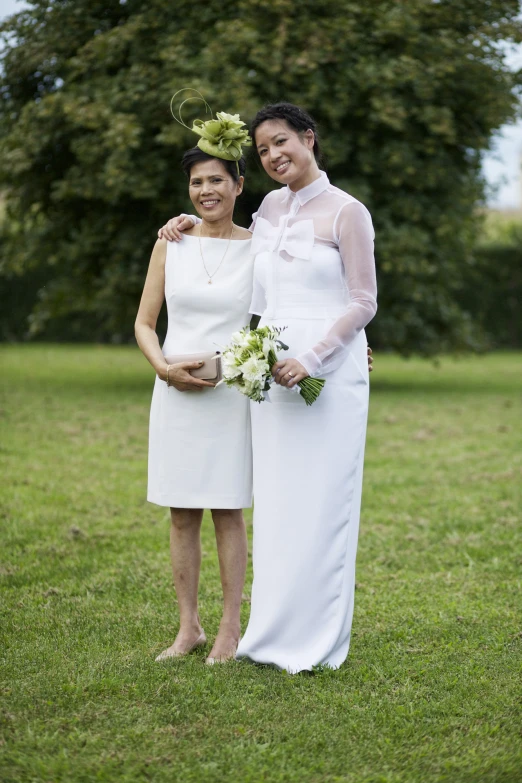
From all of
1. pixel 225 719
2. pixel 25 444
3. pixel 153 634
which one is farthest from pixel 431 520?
pixel 25 444

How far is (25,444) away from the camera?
32.1 ft

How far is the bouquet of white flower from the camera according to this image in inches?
145

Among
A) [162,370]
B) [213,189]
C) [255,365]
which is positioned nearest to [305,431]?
[255,365]

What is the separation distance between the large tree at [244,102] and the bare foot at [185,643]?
913 centimetres

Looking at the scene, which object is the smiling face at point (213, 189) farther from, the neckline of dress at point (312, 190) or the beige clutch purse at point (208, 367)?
the beige clutch purse at point (208, 367)

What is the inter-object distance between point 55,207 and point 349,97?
5174 millimetres

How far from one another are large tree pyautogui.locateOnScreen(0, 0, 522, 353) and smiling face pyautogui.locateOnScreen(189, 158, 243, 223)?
8.47 meters

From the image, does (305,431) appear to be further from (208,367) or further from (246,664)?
(246,664)

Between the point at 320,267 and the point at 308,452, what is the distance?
31.3 inches

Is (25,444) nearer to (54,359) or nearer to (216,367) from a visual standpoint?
(216,367)

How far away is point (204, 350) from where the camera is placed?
4090 millimetres

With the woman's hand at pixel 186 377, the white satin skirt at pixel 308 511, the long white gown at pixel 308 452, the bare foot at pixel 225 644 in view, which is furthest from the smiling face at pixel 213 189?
the bare foot at pixel 225 644

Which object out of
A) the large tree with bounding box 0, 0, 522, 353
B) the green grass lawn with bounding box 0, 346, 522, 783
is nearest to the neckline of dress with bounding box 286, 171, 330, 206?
the green grass lawn with bounding box 0, 346, 522, 783

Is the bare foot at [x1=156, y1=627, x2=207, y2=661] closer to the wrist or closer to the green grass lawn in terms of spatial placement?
the green grass lawn
